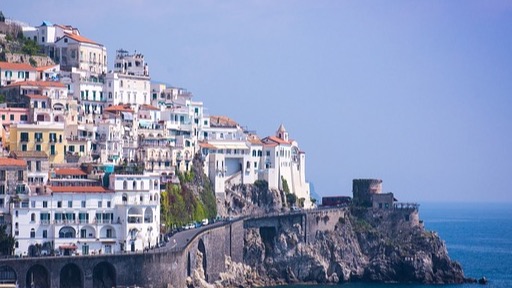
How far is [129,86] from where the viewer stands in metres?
147

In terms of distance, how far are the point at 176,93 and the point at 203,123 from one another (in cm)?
466

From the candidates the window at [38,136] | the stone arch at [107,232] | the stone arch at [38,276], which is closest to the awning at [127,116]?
the window at [38,136]

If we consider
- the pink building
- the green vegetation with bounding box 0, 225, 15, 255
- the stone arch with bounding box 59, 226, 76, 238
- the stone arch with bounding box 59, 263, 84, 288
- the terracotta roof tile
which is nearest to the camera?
the stone arch with bounding box 59, 263, 84, 288

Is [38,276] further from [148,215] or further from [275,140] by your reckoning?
[275,140]

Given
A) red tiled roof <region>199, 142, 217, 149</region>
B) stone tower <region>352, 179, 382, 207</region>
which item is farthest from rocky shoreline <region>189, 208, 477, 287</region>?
red tiled roof <region>199, 142, 217, 149</region>

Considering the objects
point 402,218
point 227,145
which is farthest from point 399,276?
point 227,145

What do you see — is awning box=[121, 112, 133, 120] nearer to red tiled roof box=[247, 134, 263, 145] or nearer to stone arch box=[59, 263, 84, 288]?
red tiled roof box=[247, 134, 263, 145]

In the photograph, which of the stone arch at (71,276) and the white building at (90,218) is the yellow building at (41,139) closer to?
the white building at (90,218)

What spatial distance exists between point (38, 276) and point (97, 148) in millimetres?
23354

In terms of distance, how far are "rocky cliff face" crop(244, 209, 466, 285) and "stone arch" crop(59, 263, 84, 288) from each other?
29.2m

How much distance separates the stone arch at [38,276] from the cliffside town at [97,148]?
4.28m

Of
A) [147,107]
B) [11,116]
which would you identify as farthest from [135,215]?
[147,107]

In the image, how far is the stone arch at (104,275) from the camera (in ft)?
371

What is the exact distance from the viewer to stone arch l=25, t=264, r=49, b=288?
110125mm
